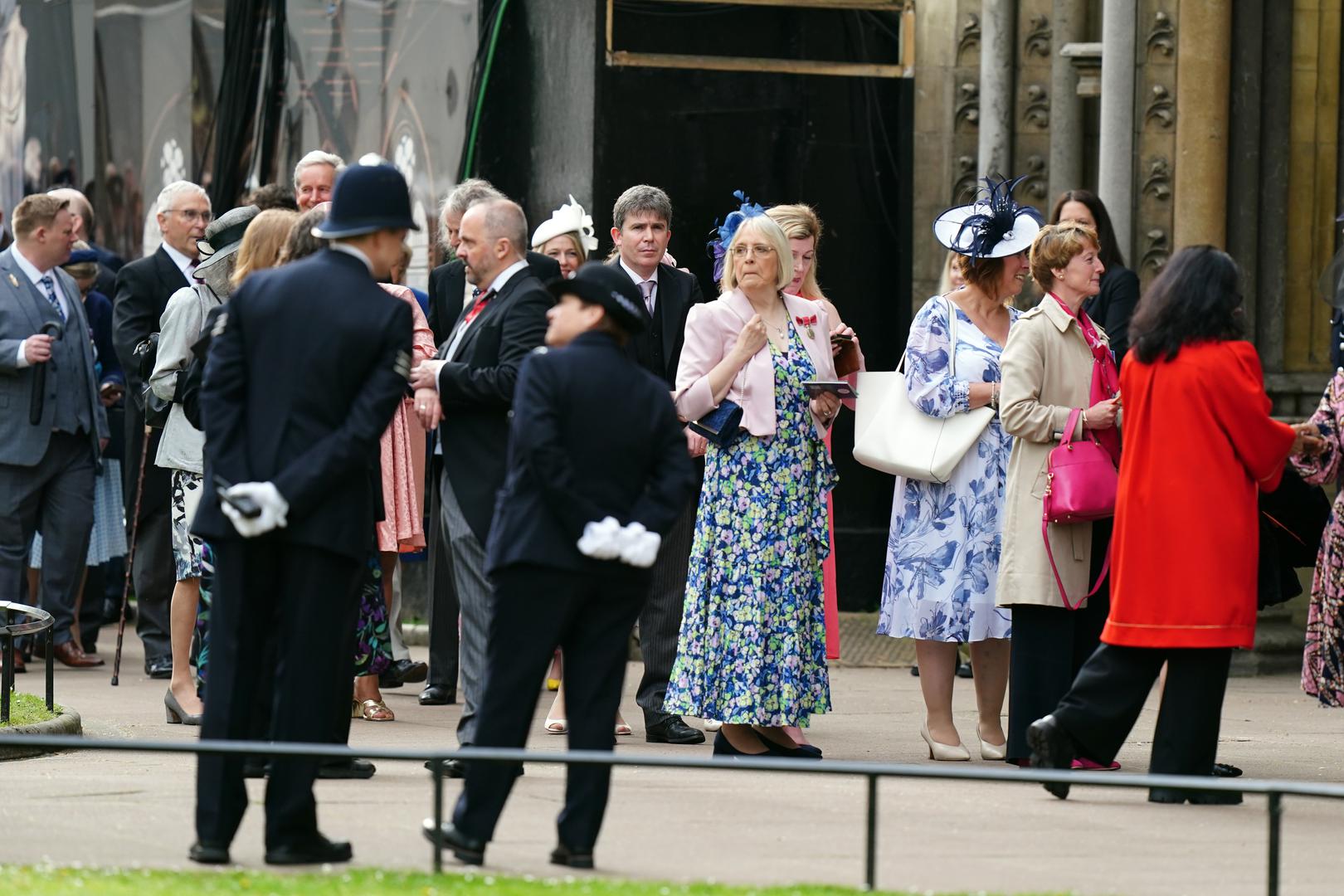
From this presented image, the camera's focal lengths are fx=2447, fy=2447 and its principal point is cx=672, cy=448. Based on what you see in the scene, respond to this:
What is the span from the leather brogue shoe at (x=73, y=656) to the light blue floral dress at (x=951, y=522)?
476 centimetres

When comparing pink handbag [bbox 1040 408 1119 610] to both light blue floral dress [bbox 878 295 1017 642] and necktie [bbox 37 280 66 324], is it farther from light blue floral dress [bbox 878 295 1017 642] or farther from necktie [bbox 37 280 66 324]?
necktie [bbox 37 280 66 324]

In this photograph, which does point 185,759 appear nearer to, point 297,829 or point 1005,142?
point 297,829

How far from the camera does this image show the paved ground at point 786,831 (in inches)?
250

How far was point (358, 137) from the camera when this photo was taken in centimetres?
1482

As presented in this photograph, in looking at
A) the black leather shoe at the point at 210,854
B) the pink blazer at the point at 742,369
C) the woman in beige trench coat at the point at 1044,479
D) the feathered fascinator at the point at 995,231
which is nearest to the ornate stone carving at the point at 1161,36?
the feathered fascinator at the point at 995,231

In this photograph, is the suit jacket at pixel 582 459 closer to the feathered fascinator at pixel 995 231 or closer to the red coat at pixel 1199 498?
the red coat at pixel 1199 498

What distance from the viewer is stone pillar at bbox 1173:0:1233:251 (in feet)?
41.3

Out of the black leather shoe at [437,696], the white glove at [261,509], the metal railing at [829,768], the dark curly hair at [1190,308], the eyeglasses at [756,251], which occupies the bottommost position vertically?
the black leather shoe at [437,696]

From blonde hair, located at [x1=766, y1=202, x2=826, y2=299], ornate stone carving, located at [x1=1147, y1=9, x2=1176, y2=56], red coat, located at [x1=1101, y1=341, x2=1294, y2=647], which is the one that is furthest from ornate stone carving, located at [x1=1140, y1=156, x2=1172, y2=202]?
red coat, located at [x1=1101, y1=341, x2=1294, y2=647]

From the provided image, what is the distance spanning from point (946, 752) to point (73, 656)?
5.06m

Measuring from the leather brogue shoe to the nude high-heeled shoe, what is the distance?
4906mm

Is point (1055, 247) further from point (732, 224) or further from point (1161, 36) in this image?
point (1161, 36)

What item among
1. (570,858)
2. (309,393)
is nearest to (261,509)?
(309,393)

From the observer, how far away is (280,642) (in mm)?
6637
